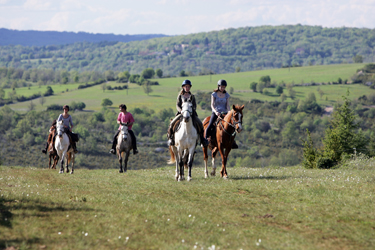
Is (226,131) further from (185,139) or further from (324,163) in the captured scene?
(324,163)

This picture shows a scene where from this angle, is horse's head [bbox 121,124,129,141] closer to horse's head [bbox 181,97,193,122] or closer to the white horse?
the white horse

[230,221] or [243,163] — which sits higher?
[230,221]

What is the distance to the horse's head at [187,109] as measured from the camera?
577 inches

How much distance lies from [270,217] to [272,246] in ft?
7.14

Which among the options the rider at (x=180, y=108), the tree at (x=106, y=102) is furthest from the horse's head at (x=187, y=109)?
the tree at (x=106, y=102)

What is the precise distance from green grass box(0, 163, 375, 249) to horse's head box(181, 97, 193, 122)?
107 inches

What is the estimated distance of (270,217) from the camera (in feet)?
32.6

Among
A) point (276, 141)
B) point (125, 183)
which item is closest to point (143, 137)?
point (276, 141)

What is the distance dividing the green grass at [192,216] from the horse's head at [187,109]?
8.89 ft

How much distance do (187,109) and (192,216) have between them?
5876mm

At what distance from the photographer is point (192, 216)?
9.70 meters

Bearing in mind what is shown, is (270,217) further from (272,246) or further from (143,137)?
(143,137)

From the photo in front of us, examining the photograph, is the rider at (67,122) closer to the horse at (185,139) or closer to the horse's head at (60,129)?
the horse's head at (60,129)

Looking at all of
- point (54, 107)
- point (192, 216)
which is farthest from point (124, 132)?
point (54, 107)
